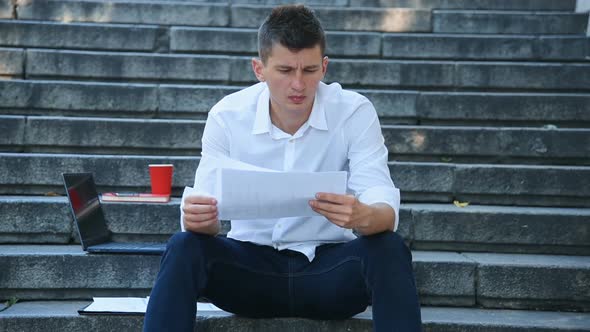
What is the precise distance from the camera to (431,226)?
400cm

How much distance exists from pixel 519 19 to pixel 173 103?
9.50 ft

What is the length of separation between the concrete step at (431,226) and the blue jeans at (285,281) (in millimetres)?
1073

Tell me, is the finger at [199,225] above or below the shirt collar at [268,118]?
below

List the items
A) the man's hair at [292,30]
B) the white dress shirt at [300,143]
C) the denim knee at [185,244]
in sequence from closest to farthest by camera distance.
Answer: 1. the denim knee at [185,244]
2. the man's hair at [292,30]
3. the white dress shirt at [300,143]

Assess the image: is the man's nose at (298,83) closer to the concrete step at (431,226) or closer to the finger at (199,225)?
the finger at (199,225)

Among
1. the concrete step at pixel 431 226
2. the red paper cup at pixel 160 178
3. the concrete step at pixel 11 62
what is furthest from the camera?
the concrete step at pixel 11 62

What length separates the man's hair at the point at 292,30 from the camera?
9.35ft

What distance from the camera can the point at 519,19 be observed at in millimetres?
6188

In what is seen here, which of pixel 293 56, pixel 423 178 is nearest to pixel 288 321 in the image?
pixel 293 56

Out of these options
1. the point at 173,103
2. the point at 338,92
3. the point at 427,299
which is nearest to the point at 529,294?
the point at 427,299

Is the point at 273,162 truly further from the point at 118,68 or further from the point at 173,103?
the point at 118,68

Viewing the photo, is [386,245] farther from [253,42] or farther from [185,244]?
[253,42]

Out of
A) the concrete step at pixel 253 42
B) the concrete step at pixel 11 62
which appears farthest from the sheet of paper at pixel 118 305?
the concrete step at pixel 253 42

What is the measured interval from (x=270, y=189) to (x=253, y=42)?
3456mm
